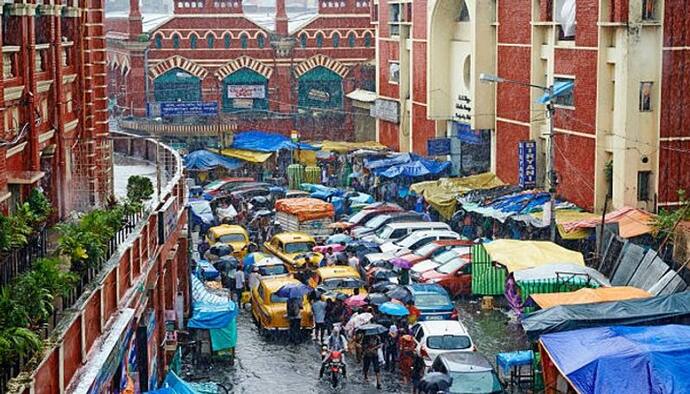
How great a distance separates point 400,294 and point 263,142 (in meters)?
26.8

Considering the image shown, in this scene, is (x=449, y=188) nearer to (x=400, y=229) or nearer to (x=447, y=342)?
(x=400, y=229)

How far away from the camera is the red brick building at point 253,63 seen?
5641 cm

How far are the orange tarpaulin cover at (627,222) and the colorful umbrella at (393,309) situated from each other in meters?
6.51

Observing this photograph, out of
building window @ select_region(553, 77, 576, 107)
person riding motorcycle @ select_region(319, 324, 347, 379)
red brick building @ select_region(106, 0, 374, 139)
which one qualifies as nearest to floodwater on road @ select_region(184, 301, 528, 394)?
person riding motorcycle @ select_region(319, 324, 347, 379)

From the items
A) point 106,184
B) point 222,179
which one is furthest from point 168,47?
point 106,184

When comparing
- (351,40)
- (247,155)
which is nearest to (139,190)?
(247,155)

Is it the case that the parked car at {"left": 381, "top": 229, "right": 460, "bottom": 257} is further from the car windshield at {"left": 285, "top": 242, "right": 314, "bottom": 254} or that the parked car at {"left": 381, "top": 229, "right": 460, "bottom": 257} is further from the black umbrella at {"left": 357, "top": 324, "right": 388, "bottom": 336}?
the black umbrella at {"left": 357, "top": 324, "right": 388, "bottom": 336}

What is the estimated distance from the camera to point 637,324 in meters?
21.1

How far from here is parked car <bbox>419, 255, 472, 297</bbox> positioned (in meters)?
28.9

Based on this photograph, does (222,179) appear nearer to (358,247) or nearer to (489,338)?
(358,247)

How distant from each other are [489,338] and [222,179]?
2333 centimetres

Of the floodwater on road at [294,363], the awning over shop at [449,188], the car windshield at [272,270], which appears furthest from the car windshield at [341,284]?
the awning over shop at [449,188]

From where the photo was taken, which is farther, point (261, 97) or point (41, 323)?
point (261, 97)

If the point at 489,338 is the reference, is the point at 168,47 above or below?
above
